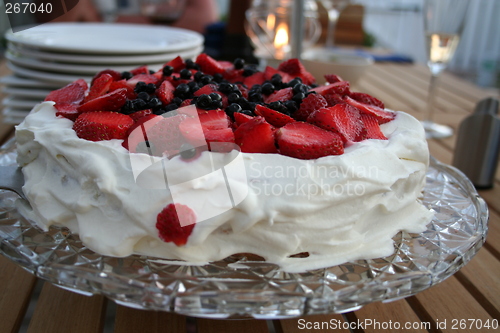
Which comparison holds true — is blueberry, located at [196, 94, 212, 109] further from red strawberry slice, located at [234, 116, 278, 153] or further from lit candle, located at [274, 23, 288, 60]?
lit candle, located at [274, 23, 288, 60]

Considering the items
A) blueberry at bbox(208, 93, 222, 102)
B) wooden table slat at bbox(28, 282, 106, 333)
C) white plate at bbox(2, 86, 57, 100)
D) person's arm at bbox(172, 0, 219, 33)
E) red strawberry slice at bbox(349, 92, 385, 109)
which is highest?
blueberry at bbox(208, 93, 222, 102)

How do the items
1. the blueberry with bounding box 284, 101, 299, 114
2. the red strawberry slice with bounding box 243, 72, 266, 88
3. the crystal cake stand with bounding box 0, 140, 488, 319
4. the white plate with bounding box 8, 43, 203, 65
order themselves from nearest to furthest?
the crystal cake stand with bounding box 0, 140, 488, 319 → the blueberry with bounding box 284, 101, 299, 114 → the red strawberry slice with bounding box 243, 72, 266, 88 → the white plate with bounding box 8, 43, 203, 65

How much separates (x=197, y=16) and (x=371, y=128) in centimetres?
369

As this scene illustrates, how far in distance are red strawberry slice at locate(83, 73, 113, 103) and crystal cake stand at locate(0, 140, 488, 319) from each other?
1.08 feet

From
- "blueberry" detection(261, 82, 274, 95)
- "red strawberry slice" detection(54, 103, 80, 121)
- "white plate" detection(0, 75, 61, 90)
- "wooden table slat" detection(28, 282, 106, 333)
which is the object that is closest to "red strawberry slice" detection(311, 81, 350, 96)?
"blueberry" detection(261, 82, 274, 95)

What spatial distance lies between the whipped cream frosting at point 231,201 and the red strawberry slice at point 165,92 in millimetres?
213

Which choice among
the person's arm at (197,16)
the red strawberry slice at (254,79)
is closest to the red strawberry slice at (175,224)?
the red strawberry slice at (254,79)

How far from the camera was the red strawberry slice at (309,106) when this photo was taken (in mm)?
999

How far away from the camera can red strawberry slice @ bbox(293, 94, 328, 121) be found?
1.00 m

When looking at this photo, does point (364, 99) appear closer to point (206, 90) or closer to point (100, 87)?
point (206, 90)

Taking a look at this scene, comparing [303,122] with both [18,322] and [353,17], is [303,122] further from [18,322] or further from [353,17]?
[353,17]

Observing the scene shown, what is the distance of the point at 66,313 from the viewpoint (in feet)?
2.74

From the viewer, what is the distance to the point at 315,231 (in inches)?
32.2

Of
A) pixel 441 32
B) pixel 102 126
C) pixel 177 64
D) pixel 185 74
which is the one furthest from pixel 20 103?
pixel 441 32
